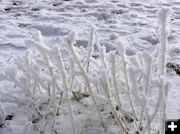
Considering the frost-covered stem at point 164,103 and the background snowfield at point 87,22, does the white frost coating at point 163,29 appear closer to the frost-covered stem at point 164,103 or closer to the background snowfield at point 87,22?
the frost-covered stem at point 164,103

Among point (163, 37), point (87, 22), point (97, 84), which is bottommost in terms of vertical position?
point (87, 22)

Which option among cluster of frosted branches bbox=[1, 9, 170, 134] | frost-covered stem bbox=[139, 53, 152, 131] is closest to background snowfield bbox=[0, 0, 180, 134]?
cluster of frosted branches bbox=[1, 9, 170, 134]

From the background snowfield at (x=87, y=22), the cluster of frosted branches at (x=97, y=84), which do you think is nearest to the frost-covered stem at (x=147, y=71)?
the cluster of frosted branches at (x=97, y=84)

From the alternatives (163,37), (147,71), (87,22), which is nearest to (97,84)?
(147,71)

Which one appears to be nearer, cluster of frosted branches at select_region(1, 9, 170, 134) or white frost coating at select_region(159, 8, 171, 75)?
white frost coating at select_region(159, 8, 171, 75)

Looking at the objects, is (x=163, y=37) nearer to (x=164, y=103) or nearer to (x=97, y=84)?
(x=164, y=103)

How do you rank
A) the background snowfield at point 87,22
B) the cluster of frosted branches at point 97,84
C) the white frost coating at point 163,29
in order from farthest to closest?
the background snowfield at point 87,22 < the cluster of frosted branches at point 97,84 < the white frost coating at point 163,29

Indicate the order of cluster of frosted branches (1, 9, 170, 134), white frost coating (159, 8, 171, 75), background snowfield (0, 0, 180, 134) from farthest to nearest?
background snowfield (0, 0, 180, 134) → cluster of frosted branches (1, 9, 170, 134) → white frost coating (159, 8, 171, 75)

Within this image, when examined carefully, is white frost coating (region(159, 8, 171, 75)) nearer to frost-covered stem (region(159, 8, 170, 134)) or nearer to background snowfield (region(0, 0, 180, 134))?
frost-covered stem (region(159, 8, 170, 134))

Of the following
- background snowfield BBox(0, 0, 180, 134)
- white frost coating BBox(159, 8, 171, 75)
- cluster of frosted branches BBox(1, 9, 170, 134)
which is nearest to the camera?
white frost coating BBox(159, 8, 171, 75)
